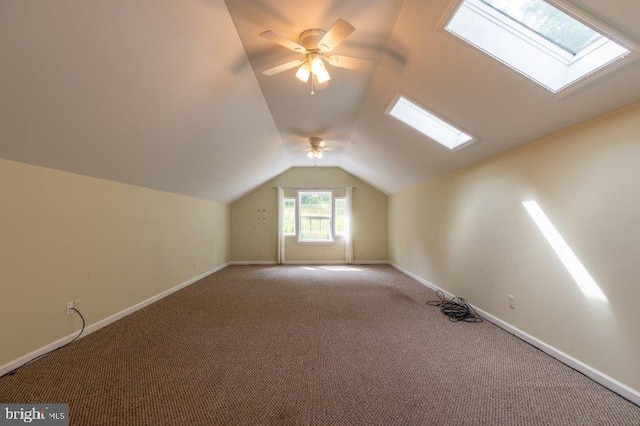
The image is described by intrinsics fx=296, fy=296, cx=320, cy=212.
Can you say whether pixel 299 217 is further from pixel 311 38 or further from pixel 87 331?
pixel 311 38

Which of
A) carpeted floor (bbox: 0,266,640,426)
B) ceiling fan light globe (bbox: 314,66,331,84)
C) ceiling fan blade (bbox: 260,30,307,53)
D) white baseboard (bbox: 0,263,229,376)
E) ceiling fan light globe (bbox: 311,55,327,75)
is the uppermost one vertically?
ceiling fan blade (bbox: 260,30,307,53)

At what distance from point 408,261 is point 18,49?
593cm

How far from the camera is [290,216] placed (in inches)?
305

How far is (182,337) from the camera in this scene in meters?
2.75

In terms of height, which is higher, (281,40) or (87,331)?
(281,40)

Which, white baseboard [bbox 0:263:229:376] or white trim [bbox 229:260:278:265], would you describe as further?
white trim [bbox 229:260:278:265]

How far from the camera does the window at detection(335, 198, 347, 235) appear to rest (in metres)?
7.73

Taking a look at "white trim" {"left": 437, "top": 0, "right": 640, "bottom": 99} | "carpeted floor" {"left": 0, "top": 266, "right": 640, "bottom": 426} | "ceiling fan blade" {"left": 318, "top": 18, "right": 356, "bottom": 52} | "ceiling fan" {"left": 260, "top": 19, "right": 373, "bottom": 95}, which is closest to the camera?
"white trim" {"left": 437, "top": 0, "right": 640, "bottom": 99}

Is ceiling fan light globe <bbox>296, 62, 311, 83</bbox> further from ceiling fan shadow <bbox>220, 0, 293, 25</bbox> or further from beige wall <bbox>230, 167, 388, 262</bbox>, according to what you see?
beige wall <bbox>230, 167, 388, 262</bbox>

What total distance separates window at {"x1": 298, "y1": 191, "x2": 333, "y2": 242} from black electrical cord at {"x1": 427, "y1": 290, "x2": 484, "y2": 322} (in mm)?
4052

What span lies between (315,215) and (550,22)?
624 centimetres

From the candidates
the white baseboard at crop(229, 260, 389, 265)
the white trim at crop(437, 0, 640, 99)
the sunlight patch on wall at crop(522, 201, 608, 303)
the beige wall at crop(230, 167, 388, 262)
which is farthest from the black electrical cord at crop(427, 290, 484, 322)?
the beige wall at crop(230, 167, 388, 262)

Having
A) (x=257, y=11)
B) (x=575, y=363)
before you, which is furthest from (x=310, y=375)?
(x=257, y=11)

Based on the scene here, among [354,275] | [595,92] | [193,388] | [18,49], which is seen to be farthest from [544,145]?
[354,275]
